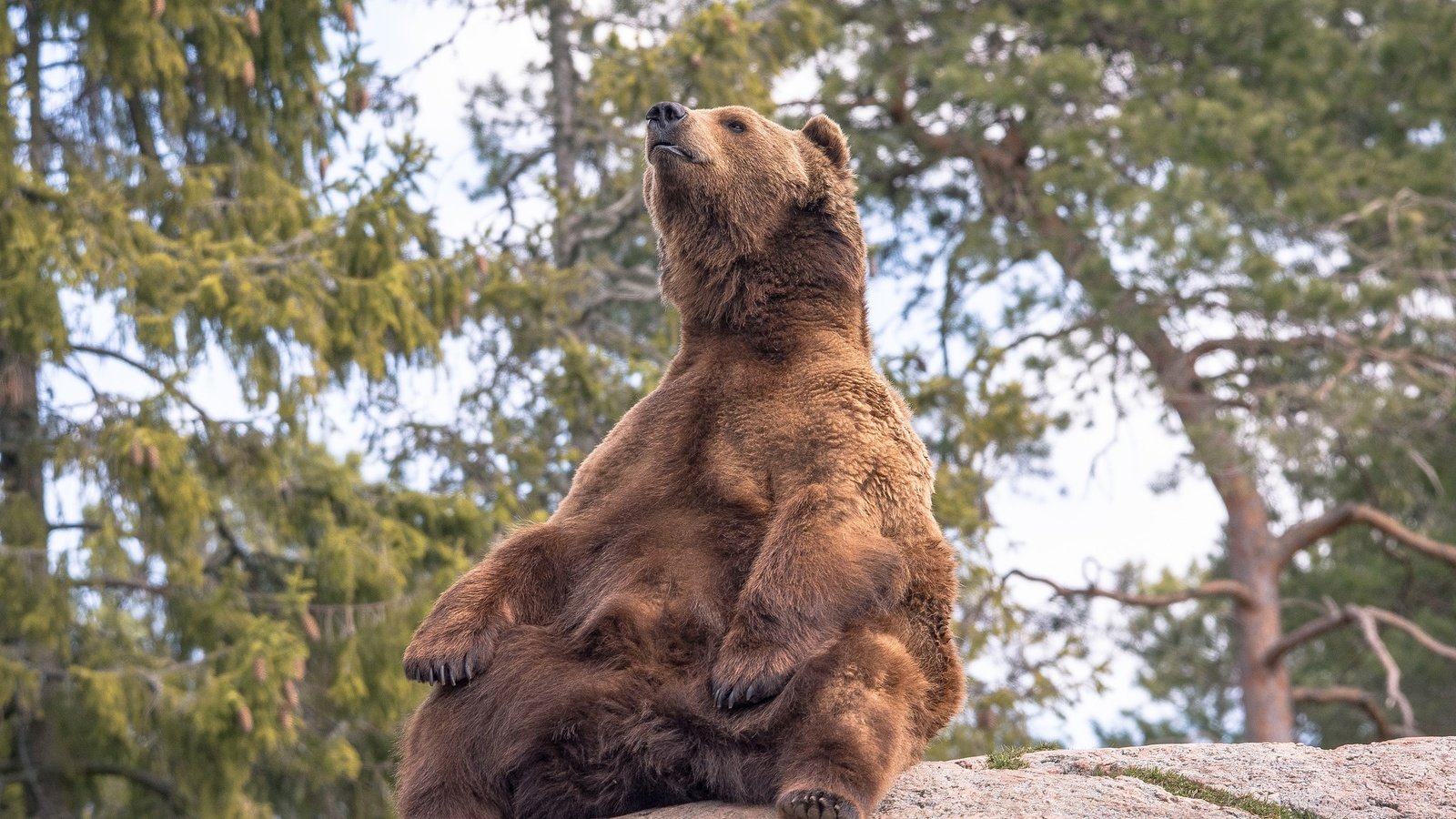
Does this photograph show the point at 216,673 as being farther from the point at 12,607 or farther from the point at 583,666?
the point at 583,666

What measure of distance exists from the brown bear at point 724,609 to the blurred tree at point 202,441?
7505 mm

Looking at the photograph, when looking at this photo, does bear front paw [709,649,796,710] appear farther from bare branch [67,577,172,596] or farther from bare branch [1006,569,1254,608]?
bare branch [1006,569,1254,608]

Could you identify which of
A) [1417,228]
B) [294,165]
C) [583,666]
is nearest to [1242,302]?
[1417,228]

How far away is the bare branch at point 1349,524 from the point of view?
52.6 feet

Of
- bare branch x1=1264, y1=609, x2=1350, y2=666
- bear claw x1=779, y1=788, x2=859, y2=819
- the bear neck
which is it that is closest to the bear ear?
the bear neck

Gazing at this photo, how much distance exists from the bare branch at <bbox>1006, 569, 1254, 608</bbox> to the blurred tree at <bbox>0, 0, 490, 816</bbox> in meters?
6.12

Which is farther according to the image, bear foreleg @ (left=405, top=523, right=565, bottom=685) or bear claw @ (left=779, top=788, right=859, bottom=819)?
bear foreleg @ (left=405, top=523, right=565, bottom=685)

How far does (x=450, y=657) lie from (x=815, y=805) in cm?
111

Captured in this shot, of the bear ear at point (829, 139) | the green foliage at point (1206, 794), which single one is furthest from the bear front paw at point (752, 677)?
the bear ear at point (829, 139)

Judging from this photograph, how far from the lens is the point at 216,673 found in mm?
12078

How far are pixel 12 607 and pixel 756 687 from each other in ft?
31.3

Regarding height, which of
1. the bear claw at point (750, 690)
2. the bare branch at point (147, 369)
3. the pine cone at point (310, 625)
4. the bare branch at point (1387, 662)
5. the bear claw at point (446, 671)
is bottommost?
the bear claw at point (750, 690)

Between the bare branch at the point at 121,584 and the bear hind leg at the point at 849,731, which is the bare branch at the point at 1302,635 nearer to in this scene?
the bare branch at the point at 121,584

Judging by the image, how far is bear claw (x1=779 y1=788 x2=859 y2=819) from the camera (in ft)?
12.0
